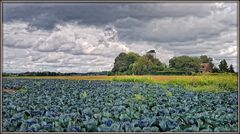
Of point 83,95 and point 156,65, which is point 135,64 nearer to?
point 156,65

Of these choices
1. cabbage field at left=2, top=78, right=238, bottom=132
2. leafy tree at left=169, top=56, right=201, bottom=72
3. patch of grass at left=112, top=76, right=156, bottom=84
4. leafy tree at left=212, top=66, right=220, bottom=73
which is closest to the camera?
cabbage field at left=2, top=78, right=238, bottom=132

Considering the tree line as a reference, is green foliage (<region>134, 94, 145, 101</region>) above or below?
below

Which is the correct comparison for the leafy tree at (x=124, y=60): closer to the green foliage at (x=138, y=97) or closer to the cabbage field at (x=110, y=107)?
the cabbage field at (x=110, y=107)

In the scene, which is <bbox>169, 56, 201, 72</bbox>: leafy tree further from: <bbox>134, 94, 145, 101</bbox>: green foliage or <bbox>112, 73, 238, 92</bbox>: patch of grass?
<bbox>134, 94, 145, 101</bbox>: green foliage

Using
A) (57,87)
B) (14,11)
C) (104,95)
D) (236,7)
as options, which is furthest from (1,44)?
(236,7)

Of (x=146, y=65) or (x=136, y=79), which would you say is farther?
(x=136, y=79)

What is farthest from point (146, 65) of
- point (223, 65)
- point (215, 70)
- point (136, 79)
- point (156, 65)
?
point (223, 65)

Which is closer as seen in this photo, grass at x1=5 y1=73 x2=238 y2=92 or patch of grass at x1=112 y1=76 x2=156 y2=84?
grass at x1=5 y1=73 x2=238 y2=92

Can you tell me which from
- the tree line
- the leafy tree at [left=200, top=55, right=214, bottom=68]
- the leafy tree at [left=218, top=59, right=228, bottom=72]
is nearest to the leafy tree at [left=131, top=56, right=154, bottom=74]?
the tree line
